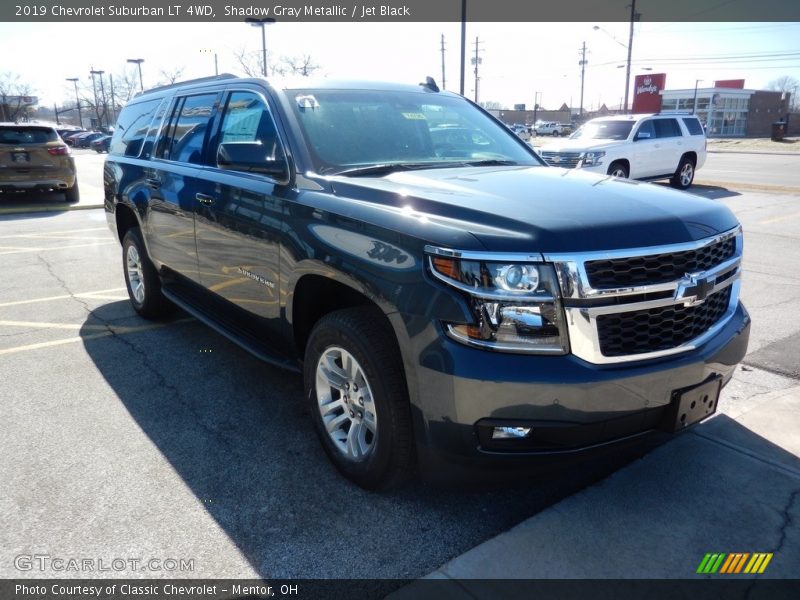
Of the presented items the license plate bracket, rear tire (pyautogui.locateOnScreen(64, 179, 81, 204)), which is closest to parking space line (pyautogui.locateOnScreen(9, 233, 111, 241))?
rear tire (pyautogui.locateOnScreen(64, 179, 81, 204))

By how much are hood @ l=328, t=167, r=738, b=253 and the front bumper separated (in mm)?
435

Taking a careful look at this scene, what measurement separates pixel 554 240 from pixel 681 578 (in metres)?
1.38

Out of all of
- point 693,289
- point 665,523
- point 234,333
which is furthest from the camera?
point 234,333

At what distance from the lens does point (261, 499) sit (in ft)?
9.77

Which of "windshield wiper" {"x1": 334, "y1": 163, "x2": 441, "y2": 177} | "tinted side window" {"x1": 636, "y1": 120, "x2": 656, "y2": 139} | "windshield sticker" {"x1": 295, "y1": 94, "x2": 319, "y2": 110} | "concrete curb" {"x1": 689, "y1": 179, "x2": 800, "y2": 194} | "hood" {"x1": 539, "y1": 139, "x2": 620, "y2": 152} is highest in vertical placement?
"windshield sticker" {"x1": 295, "y1": 94, "x2": 319, "y2": 110}

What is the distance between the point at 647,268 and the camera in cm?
244

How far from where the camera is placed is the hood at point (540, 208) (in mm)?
2365

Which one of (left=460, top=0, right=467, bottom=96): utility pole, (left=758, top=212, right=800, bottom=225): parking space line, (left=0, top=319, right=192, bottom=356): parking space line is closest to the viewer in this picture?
(left=0, top=319, right=192, bottom=356): parking space line

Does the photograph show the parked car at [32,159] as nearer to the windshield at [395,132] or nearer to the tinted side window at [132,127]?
the tinted side window at [132,127]

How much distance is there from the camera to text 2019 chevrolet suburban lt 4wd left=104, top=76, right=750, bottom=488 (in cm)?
232

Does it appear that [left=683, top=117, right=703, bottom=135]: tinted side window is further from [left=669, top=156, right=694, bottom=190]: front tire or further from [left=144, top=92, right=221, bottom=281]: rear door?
[left=144, top=92, right=221, bottom=281]: rear door

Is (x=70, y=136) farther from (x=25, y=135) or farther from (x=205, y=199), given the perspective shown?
(x=205, y=199)

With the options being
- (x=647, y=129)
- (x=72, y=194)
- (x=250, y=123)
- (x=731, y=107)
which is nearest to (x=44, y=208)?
(x=72, y=194)

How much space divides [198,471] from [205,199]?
1.78 metres
